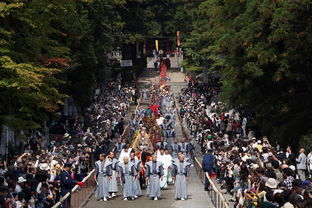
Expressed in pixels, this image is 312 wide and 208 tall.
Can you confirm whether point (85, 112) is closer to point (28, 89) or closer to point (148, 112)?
point (148, 112)

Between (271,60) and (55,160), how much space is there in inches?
564

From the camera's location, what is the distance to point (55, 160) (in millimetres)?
25375

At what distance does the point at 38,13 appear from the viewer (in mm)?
31344

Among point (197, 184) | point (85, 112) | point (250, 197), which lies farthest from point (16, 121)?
point (85, 112)

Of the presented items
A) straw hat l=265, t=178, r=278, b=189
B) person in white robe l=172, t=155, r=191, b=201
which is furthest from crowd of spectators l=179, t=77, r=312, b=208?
person in white robe l=172, t=155, r=191, b=201

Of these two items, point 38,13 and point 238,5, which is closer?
point 38,13

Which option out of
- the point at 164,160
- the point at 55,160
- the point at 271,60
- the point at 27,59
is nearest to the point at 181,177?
the point at 164,160

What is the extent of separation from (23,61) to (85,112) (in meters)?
25.5

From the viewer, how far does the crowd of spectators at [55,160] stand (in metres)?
19.7

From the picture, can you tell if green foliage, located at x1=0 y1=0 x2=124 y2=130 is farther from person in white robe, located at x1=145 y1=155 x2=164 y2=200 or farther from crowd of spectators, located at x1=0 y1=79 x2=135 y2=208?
person in white robe, located at x1=145 y1=155 x2=164 y2=200

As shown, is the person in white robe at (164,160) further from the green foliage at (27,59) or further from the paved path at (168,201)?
the green foliage at (27,59)

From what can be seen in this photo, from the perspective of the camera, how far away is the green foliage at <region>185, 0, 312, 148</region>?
34875 millimetres

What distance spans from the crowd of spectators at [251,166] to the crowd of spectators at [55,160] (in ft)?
17.4

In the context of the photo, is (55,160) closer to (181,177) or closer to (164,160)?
(181,177)
